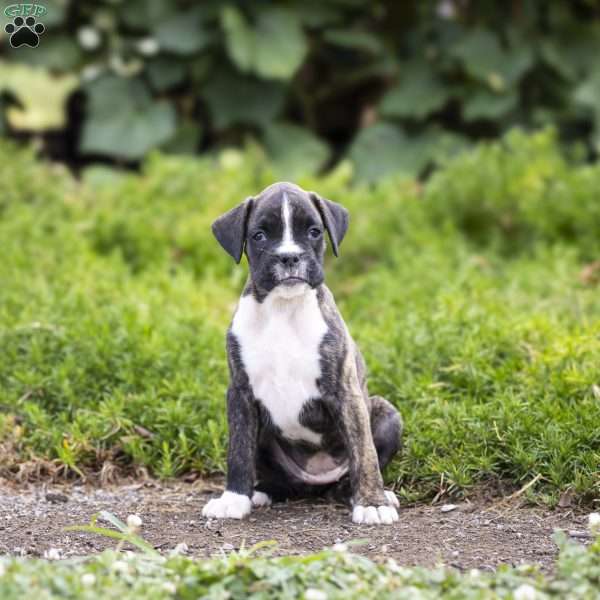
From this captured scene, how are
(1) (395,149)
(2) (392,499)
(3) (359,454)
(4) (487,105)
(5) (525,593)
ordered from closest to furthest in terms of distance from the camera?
(5) (525,593) → (3) (359,454) → (2) (392,499) → (4) (487,105) → (1) (395,149)

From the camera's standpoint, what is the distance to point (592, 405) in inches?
233

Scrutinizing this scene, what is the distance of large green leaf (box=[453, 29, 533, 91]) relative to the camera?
1177 centimetres

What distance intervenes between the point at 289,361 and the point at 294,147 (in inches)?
274

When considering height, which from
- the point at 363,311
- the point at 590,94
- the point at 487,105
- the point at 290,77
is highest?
the point at 290,77

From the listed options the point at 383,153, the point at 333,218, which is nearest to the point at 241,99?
the point at 383,153

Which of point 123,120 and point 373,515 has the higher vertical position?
point 123,120

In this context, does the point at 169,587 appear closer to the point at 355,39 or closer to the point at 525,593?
the point at 525,593

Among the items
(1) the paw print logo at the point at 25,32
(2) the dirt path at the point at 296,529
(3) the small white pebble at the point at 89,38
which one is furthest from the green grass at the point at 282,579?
(3) the small white pebble at the point at 89,38

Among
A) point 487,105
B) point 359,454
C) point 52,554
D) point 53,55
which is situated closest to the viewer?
point 52,554

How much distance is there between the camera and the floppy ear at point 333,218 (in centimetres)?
534

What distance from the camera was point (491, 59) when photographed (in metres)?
11.8

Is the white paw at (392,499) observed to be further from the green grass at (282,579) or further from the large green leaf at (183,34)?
the large green leaf at (183,34)

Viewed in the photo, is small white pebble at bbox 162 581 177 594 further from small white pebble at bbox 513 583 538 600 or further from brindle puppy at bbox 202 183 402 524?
brindle puppy at bbox 202 183 402 524

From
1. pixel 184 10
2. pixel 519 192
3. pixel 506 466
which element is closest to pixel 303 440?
pixel 506 466
